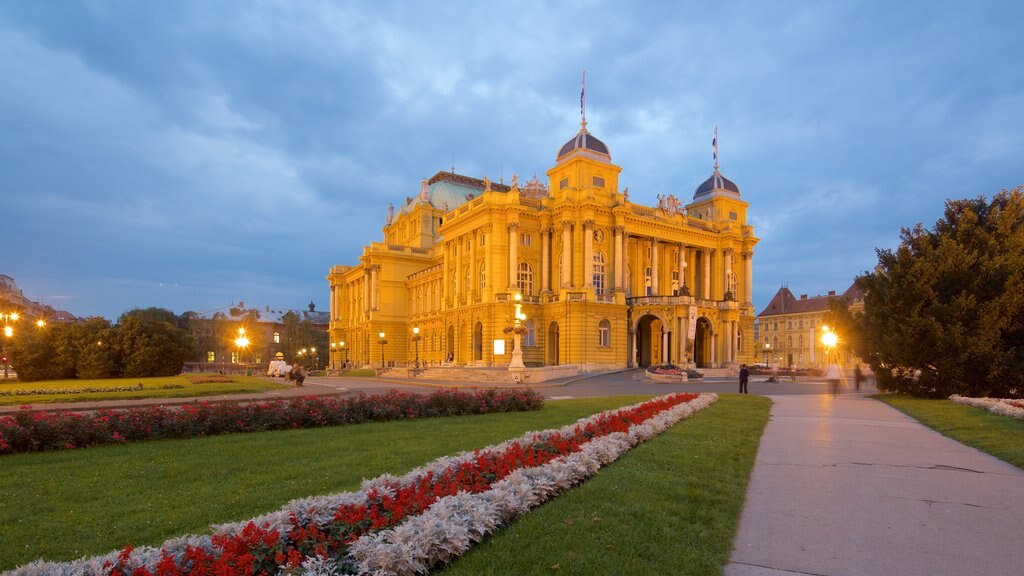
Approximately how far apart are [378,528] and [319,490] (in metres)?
3.21

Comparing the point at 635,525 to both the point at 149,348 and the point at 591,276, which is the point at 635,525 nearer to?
the point at 591,276

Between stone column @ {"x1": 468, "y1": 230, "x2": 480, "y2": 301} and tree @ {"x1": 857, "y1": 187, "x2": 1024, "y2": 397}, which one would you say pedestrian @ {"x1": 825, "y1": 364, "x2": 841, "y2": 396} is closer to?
tree @ {"x1": 857, "y1": 187, "x2": 1024, "y2": 397}

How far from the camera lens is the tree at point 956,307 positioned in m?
21.0

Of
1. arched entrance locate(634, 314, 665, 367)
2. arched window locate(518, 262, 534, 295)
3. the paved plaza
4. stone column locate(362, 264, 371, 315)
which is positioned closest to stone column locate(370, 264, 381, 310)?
stone column locate(362, 264, 371, 315)

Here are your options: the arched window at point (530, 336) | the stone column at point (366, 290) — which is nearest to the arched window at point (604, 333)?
the arched window at point (530, 336)

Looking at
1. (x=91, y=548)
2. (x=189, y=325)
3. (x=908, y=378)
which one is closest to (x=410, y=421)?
(x=91, y=548)

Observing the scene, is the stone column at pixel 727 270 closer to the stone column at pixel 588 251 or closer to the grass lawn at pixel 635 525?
the stone column at pixel 588 251

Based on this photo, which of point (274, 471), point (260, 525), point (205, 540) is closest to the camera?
point (205, 540)

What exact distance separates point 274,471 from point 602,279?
4720 cm

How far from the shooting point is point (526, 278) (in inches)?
2235

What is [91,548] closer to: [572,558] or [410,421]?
[572,558]

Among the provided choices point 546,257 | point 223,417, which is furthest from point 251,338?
point 223,417

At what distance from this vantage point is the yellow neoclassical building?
5234cm

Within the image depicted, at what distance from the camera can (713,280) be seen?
63156 mm
